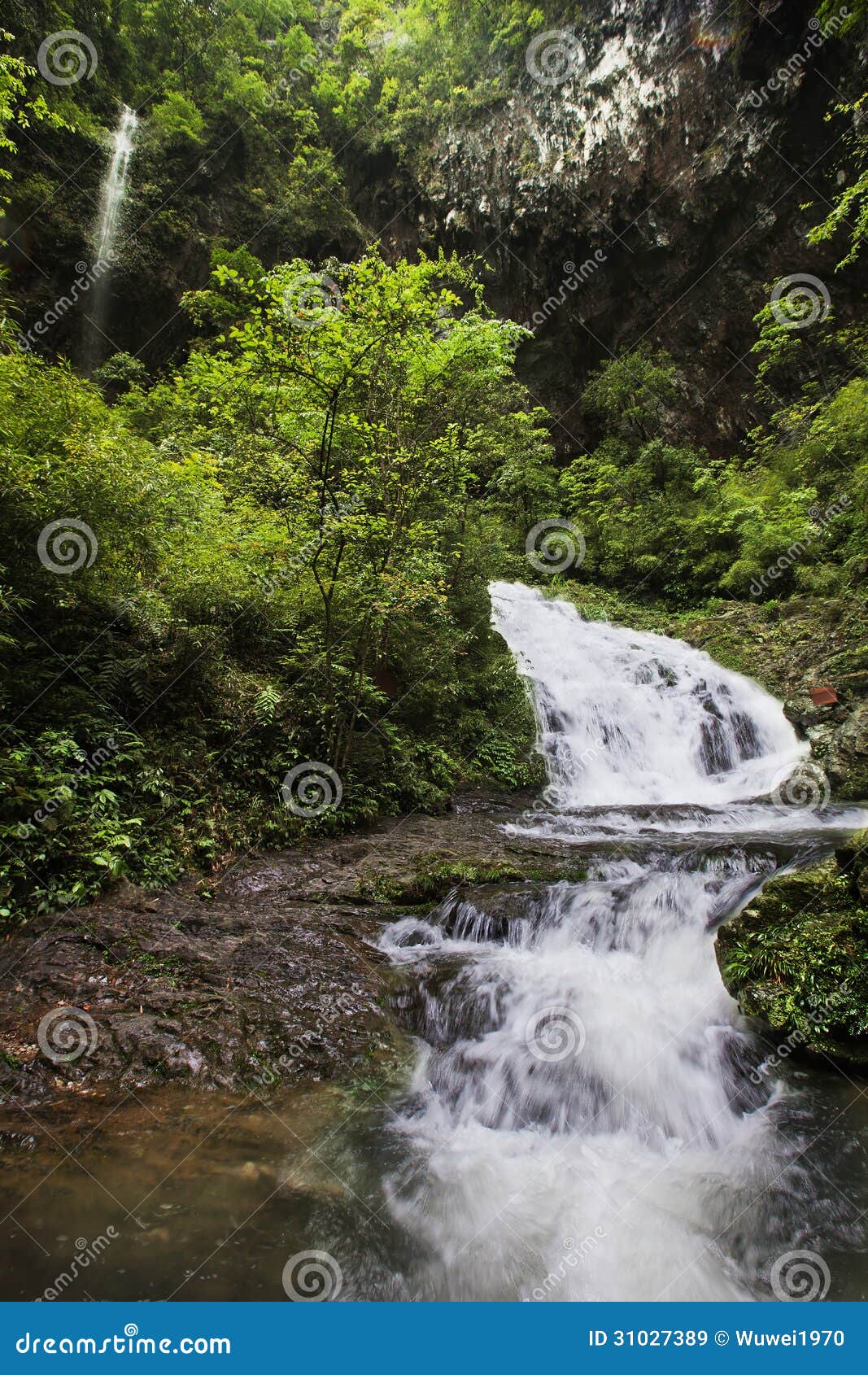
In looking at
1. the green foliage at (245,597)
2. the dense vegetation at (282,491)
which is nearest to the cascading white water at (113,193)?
the dense vegetation at (282,491)

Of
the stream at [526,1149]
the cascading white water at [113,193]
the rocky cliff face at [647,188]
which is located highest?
the rocky cliff face at [647,188]

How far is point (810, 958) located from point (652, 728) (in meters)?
7.00

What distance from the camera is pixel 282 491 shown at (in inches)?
265

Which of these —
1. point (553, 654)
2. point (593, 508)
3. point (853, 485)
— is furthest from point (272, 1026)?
point (593, 508)

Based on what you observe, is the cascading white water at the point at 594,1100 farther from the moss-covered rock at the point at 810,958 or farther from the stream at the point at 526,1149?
the moss-covered rock at the point at 810,958

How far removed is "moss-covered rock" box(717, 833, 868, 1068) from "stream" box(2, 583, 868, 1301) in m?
0.21

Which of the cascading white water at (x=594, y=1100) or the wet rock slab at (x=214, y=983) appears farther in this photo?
the wet rock slab at (x=214, y=983)

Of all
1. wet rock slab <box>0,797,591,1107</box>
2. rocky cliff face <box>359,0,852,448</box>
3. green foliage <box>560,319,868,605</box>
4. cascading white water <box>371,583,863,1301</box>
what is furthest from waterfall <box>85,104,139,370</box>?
cascading white water <box>371,583,863,1301</box>

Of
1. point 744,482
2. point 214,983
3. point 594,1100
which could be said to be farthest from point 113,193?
point 594,1100

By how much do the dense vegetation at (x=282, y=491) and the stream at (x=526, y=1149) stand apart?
Answer: 2.33m

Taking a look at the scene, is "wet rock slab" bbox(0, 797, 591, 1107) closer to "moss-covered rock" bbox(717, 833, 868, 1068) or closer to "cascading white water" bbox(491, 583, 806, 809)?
"moss-covered rock" bbox(717, 833, 868, 1068)

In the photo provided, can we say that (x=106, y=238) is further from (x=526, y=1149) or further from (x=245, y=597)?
(x=526, y=1149)

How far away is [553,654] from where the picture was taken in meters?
12.7

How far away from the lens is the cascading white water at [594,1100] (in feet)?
8.60
